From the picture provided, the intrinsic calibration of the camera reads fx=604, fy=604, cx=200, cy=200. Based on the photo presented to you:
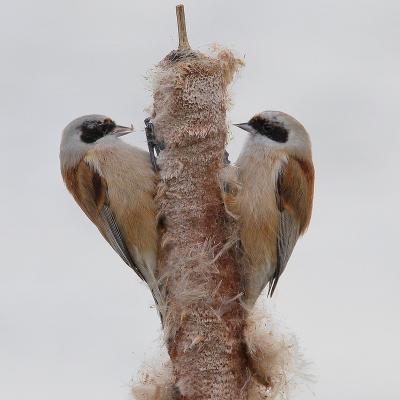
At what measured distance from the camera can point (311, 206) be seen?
3250 mm

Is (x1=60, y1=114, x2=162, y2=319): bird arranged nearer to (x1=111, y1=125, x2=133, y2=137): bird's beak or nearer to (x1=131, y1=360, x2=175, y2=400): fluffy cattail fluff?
(x1=111, y1=125, x2=133, y2=137): bird's beak

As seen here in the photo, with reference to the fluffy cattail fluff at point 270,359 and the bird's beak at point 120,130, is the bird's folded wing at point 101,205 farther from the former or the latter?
the fluffy cattail fluff at point 270,359

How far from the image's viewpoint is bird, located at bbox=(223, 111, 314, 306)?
3016 millimetres

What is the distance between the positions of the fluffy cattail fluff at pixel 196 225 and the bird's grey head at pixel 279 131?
0.81ft

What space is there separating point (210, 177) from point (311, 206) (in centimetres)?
66

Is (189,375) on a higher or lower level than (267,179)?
lower

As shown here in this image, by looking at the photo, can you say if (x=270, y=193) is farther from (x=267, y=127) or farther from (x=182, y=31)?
(x=182, y=31)

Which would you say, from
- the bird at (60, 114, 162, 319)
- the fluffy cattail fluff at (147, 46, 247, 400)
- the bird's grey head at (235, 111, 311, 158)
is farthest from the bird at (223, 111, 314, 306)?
the bird at (60, 114, 162, 319)

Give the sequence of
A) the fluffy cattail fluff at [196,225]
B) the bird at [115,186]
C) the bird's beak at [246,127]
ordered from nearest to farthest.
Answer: the fluffy cattail fluff at [196,225], the bird at [115,186], the bird's beak at [246,127]

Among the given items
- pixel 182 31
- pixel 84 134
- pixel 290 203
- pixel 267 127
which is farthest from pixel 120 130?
pixel 290 203

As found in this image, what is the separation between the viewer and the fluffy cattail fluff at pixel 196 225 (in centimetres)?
275

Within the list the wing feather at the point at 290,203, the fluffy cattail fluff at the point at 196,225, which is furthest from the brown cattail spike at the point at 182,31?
the wing feather at the point at 290,203

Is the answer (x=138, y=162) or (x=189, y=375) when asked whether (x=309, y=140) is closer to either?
(x=138, y=162)

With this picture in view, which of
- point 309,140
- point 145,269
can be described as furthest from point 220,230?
point 309,140
